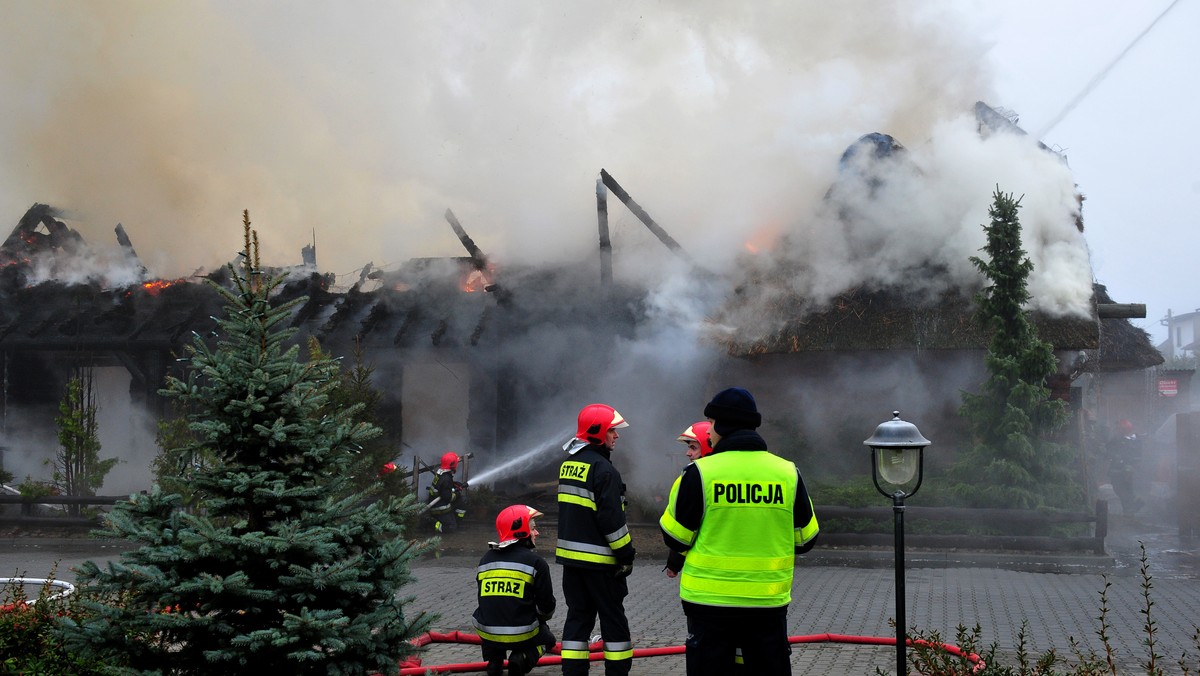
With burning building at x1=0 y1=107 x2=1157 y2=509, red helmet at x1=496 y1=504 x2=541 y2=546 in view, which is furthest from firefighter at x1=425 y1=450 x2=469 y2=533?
red helmet at x1=496 y1=504 x2=541 y2=546

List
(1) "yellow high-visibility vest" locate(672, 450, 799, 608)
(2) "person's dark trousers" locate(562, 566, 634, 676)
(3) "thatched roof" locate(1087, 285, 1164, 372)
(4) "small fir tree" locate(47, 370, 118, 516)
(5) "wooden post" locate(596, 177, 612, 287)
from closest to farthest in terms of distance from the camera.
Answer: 1. (1) "yellow high-visibility vest" locate(672, 450, 799, 608)
2. (2) "person's dark trousers" locate(562, 566, 634, 676)
3. (4) "small fir tree" locate(47, 370, 118, 516)
4. (5) "wooden post" locate(596, 177, 612, 287)
5. (3) "thatched roof" locate(1087, 285, 1164, 372)

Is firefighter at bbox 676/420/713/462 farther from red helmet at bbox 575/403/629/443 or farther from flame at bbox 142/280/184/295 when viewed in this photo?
flame at bbox 142/280/184/295

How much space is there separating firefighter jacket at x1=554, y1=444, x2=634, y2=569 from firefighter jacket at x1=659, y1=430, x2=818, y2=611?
52.7 inches

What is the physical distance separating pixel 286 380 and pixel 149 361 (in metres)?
19.5

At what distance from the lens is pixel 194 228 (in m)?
23.4

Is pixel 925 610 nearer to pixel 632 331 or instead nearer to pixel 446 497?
pixel 446 497

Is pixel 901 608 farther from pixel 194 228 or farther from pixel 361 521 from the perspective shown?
pixel 194 228

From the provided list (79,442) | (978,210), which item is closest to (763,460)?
(978,210)

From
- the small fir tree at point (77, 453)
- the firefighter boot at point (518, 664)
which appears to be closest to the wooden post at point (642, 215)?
the small fir tree at point (77, 453)

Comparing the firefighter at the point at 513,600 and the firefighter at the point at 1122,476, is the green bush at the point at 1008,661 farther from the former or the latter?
the firefighter at the point at 1122,476

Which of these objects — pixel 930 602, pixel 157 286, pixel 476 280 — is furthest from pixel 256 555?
pixel 157 286

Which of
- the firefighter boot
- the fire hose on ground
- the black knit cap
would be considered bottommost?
the fire hose on ground

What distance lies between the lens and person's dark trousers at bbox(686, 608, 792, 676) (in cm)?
497

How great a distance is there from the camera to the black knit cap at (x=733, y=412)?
512 cm
